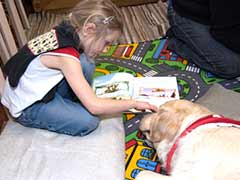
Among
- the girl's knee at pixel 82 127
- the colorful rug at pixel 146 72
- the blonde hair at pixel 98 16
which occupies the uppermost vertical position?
the blonde hair at pixel 98 16

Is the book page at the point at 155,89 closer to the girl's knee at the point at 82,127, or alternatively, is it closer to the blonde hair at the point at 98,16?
the girl's knee at the point at 82,127

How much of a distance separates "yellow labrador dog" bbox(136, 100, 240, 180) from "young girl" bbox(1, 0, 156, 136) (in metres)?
0.27

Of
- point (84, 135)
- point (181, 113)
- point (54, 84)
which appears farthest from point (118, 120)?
point (181, 113)

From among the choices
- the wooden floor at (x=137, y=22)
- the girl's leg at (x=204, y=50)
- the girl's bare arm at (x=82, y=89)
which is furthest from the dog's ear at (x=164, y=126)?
the wooden floor at (x=137, y=22)

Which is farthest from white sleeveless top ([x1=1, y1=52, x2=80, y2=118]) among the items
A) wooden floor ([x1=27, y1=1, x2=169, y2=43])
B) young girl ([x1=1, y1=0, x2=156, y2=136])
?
wooden floor ([x1=27, y1=1, x2=169, y2=43])

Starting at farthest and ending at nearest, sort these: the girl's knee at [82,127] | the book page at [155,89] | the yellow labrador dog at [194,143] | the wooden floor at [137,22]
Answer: the wooden floor at [137,22], the book page at [155,89], the girl's knee at [82,127], the yellow labrador dog at [194,143]

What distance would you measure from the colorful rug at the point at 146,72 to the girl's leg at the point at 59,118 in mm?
214

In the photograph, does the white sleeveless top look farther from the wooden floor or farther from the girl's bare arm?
the wooden floor

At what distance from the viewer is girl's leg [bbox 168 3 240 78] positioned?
6.14 ft

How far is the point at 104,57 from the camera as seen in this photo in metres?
2.14

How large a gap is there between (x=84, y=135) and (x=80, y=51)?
36cm

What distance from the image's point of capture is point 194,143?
3.30 ft

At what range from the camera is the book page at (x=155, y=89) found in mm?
1638

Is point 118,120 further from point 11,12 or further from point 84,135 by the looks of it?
point 11,12
